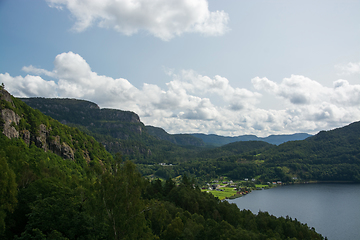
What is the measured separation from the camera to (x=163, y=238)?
115 feet

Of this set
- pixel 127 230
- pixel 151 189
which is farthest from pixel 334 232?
pixel 127 230

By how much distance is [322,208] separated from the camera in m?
115

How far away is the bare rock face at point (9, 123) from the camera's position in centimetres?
6796

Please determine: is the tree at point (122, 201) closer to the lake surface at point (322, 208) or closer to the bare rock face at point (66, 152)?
the bare rock face at point (66, 152)

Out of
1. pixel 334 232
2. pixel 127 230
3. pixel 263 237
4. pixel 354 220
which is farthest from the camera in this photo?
pixel 354 220

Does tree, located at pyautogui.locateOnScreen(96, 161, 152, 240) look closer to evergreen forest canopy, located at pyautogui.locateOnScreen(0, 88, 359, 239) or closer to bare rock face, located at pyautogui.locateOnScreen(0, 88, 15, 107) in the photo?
evergreen forest canopy, located at pyautogui.locateOnScreen(0, 88, 359, 239)

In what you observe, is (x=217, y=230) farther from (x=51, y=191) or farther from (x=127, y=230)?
(x=51, y=191)

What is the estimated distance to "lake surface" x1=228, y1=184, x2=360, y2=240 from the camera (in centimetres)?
8488

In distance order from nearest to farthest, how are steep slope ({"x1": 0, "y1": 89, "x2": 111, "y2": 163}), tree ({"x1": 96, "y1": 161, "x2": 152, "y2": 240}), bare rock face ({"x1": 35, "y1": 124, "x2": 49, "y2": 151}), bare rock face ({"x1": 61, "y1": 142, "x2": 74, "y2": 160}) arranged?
1. tree ({"x1": 96, "y1": 161, "x2": 152, "y2": 240})
2. steep slope ({"x1": 0, "y1": 89, "x2": 111, "y2": 163})
3. bare rock face ({"x1": 35, "y1": 124, "x2": 49, "y2": 151})
4. bare rock face ({"x1": 61, "y1": 142, "x2": 74, "y2": 160})

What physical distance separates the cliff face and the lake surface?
95.3 meters

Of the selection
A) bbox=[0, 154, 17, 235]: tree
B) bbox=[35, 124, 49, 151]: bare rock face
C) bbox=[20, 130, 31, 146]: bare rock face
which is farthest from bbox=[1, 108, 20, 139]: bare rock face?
bbox=[0, 154, 17, 235]: tree

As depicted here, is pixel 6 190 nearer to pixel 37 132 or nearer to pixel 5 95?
pixel 5 95

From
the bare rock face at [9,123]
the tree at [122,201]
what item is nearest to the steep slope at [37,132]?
the bare rock face at [9,123]

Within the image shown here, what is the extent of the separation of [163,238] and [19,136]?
66823 millimetres
